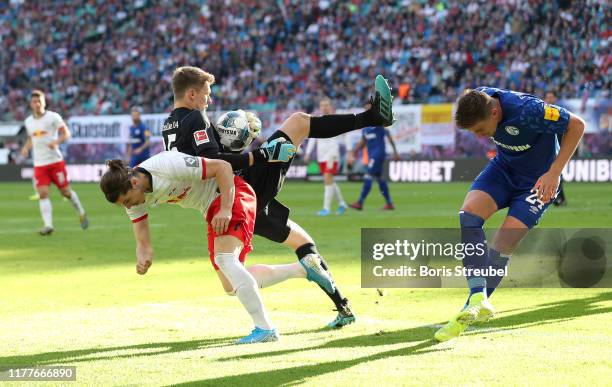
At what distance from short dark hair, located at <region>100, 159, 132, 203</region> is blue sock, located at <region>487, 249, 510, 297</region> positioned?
105 inches

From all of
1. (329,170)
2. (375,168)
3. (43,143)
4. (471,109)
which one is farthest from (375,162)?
(471,109)

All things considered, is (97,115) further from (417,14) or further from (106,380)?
(106,380)

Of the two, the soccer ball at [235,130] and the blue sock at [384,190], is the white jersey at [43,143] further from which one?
the soccer ball at [235,130]

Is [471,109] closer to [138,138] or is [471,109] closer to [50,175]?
[50,175]

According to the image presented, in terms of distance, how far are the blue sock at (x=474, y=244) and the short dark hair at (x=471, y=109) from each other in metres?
0.75

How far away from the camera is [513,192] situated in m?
7.12

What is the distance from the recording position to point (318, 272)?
278 inches

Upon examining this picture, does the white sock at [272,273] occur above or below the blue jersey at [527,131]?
below

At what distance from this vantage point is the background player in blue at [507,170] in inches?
253

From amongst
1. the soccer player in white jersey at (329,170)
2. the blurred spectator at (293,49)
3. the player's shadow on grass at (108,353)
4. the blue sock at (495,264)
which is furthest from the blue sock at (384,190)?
the player's shadow on grass at (108,353)

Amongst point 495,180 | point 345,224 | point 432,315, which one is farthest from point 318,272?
point 345,224

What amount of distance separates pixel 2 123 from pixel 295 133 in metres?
36.0

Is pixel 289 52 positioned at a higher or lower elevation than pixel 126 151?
higher

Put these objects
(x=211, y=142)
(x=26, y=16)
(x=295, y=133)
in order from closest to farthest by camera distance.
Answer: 1. (x=211, y=142)
2. (x=295, y=133)
3. (x=26, y=16)
